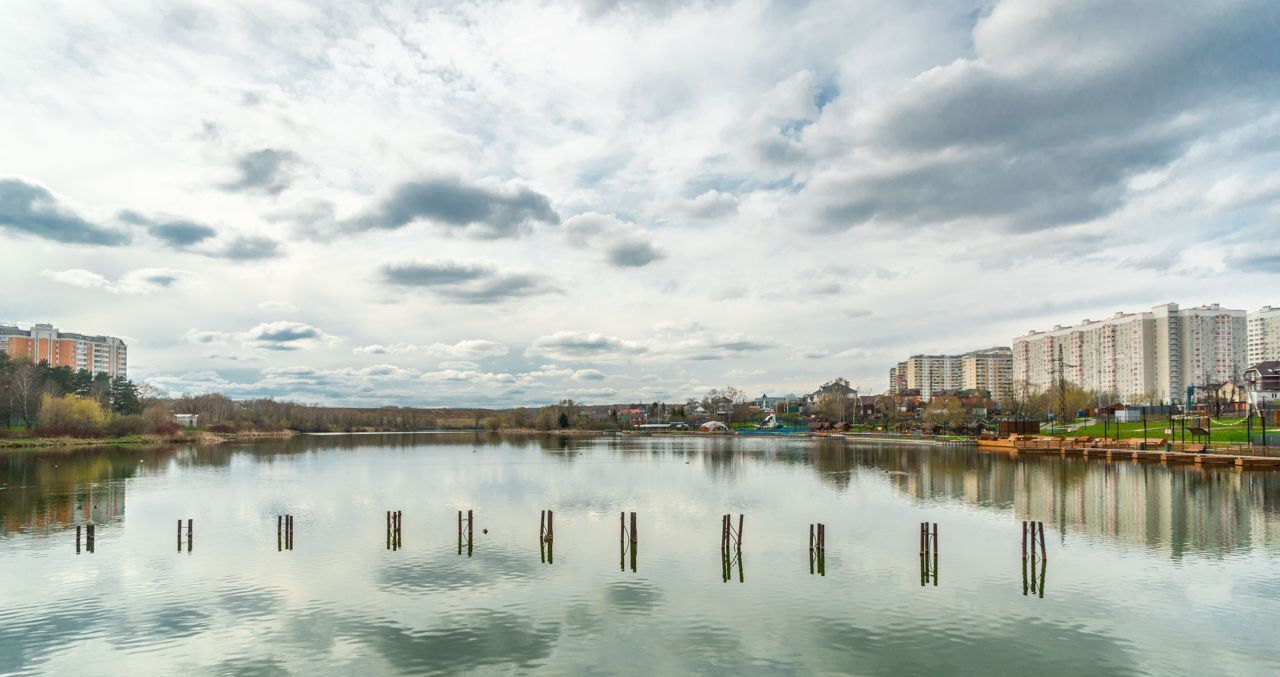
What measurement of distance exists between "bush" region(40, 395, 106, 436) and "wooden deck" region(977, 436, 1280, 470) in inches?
5513

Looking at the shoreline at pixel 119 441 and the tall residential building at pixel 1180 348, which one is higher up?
the tall residential building at pixel 1180 348

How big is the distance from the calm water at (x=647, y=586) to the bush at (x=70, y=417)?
235ft

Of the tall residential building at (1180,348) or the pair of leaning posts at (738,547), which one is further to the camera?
the tall residential building at (1180,348)

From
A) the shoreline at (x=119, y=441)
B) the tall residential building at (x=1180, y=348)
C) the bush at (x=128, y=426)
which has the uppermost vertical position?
the tall residential building at (x=1180, y=348)

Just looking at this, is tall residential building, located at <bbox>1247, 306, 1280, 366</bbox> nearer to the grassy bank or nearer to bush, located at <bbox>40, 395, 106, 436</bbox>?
the grassy bank

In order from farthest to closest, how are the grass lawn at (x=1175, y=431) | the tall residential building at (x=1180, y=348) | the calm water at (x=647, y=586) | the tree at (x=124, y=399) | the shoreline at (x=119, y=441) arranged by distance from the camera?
the tall residential building at (x=1180, y=348) → the tree at (x=124, y=399) → the shoreline at (x=119, y=441) → the grass lawn at (x=1175, y=431) → the calm water at (x=647, y=586)

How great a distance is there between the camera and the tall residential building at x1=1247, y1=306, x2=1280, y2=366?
191250 millimetres

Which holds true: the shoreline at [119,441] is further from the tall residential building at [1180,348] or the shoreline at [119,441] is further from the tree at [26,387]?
the tall residential building at [1180,348]

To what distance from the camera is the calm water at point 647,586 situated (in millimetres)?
19891

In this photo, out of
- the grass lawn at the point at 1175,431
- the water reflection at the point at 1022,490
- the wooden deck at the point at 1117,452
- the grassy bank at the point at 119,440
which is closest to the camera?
the water reflection at the point at 1022,490

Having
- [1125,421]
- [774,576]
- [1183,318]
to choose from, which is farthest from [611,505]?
[1183,318]

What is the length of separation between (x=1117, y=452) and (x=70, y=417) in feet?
488

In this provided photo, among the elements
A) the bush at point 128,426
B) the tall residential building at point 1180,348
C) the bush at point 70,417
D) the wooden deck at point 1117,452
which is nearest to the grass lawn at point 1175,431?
the wooden deck at point 1117,452

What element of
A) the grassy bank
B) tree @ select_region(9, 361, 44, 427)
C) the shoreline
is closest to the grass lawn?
the shoreline
